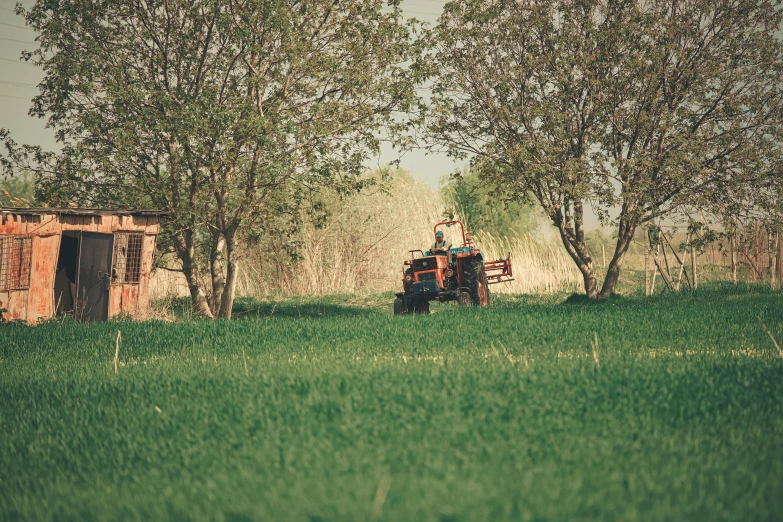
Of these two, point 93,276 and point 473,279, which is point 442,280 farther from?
point 93,276

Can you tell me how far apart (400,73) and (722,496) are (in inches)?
595

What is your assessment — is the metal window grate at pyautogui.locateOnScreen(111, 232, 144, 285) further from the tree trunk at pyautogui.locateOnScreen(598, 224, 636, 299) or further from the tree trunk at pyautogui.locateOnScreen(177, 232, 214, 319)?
the tree trunk at pyautogui.locateOnScreen(598, 224, 636, 299)

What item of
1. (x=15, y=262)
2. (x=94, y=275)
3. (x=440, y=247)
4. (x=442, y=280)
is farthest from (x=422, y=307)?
(x=15, y=262)

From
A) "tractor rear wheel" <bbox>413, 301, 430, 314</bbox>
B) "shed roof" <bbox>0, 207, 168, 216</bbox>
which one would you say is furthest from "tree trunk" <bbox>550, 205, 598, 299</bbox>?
"shed roof" <bbox>0, 207, 168, 216</bbox>

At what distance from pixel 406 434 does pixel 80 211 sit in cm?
1477

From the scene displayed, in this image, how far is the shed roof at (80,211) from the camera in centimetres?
1739

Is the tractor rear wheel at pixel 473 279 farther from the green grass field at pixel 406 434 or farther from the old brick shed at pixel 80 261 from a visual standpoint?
the old brick shed at pixel 80 261

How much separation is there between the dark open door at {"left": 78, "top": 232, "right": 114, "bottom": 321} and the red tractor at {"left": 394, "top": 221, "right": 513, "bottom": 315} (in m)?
7.40

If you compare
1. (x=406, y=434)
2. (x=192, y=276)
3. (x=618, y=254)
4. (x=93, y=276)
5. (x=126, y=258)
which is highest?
(x=618, y=254)

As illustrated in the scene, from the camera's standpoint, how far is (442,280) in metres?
16.3

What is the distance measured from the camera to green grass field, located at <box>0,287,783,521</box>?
4.00m

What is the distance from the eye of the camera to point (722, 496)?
399cm

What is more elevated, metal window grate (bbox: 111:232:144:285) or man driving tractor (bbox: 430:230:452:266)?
man driving tractor (bbox: 430:230:452:266)

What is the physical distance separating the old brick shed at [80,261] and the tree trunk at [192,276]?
0.94m
